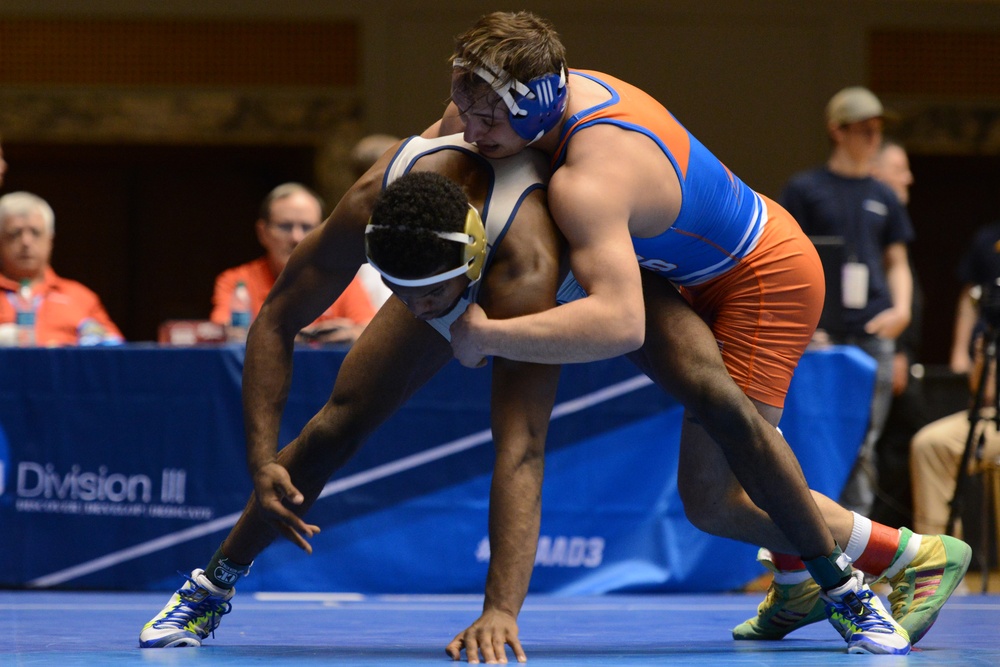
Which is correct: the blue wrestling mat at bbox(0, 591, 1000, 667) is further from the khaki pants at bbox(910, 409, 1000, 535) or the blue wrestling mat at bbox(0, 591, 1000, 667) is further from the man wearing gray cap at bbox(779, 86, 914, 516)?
the man wearing gray cap at bbox(779, 86, 914, 516)

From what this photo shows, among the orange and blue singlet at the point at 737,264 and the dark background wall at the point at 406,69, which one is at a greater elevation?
the dark background wall at the point at 406,69

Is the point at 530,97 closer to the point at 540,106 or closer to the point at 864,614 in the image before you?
the point at 540,106

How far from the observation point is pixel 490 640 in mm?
2629

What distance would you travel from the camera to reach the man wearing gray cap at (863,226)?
17.0 feet

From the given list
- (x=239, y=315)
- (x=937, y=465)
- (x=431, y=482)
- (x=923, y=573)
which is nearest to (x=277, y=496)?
(x=923, y=573)

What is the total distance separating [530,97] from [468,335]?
0.50 meters

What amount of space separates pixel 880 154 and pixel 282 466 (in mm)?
3799

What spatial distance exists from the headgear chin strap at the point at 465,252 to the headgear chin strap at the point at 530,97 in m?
0.24

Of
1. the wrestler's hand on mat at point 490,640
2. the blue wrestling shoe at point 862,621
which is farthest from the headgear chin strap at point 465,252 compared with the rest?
the blue wrestling shoe at point 862,621

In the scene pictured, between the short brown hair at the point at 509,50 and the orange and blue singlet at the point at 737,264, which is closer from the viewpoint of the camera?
the short brown hair at the point at 509,50

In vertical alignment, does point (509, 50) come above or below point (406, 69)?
below

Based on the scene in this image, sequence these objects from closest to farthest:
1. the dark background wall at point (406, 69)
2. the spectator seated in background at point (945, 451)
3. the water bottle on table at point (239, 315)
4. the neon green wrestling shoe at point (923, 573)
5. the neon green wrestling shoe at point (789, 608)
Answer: the neon green wrestling shoe at point (923, 573) < the neon green wrestling shoe at point (789, 608) < the water bottle on table at point (239, 315) < the spectator seated in background at point (945, 451) < the dark background wall at point (406, 69)

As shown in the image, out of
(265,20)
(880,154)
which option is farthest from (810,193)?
(265,20)

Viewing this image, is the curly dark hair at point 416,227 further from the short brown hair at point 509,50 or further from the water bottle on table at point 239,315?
the water bottle on table at point 239,315
